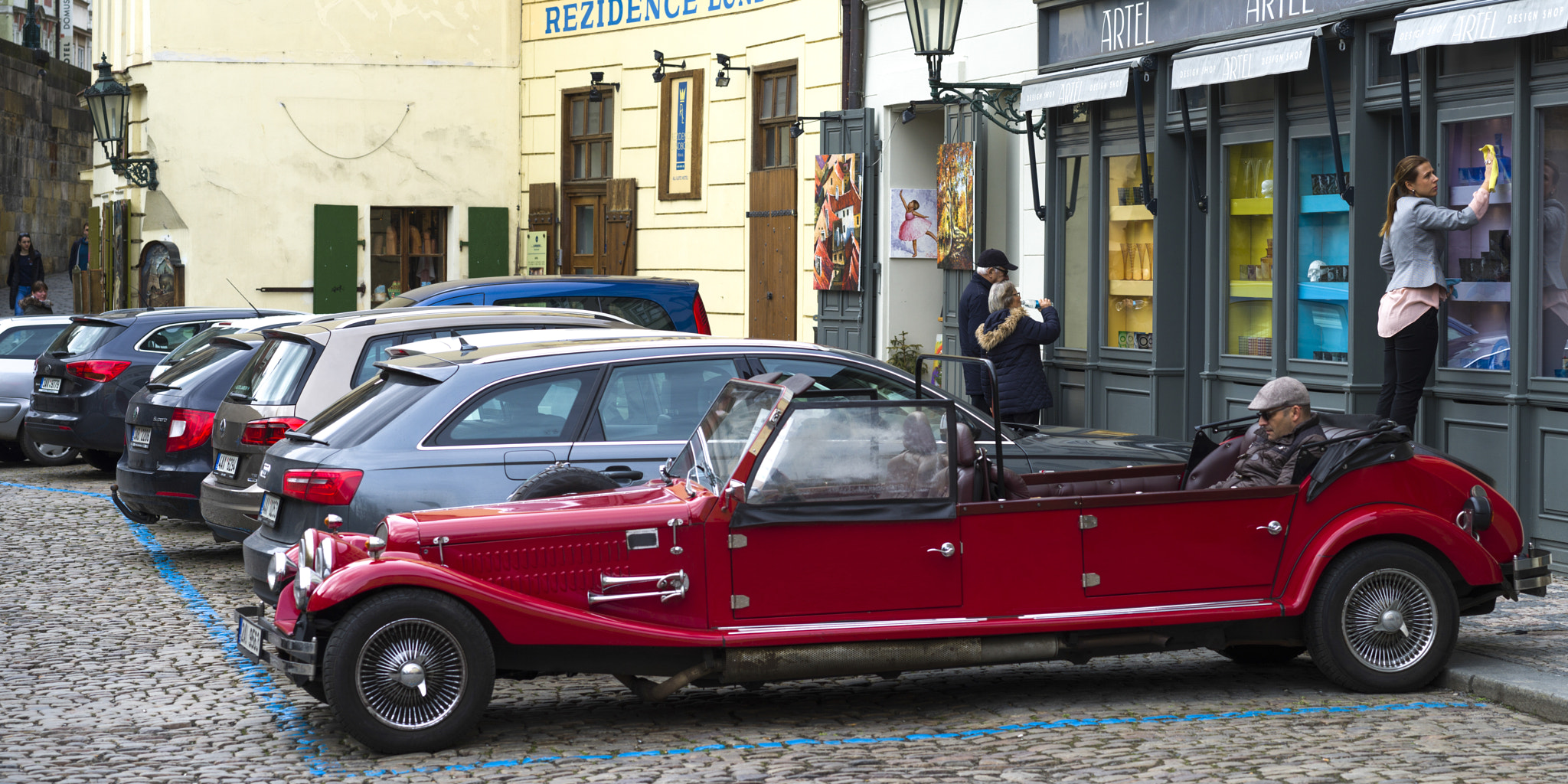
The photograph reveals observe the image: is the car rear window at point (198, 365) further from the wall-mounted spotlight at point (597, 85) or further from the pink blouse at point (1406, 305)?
the wall-mounted spotlight at point (597, 85)

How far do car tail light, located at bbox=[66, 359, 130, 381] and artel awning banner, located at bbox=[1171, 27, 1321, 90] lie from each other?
954cm

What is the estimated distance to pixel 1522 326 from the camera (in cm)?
1009

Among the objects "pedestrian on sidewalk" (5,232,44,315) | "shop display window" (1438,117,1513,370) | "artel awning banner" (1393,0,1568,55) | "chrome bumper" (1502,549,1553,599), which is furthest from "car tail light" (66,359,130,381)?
"pedestrian on sidewalk" (5,232,44,315)

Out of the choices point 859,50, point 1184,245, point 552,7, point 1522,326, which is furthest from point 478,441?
point 552,7

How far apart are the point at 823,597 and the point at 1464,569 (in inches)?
107

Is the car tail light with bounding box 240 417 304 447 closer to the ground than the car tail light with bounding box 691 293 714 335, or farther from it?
closer to the ground

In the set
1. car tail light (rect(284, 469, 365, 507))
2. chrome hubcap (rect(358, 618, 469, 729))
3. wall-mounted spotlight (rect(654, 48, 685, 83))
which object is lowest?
chrome hubcap (rect(358, 618, 469, 729))

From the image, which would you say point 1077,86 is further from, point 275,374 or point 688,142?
point 688,142

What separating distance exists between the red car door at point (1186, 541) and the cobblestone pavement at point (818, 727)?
0.52m

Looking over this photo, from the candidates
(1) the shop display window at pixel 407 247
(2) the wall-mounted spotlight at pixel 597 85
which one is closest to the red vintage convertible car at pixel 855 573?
(2) the wall-mounted spotlight at pixel 597 85

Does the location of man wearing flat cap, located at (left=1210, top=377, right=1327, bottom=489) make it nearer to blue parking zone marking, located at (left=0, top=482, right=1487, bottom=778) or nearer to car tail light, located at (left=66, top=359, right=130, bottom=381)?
blue parking zone marking, located at (left=0, top=482, right=1487, bottom=778)

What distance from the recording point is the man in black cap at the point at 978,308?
13031 millimetres

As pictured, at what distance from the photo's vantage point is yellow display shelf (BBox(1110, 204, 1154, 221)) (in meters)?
13.9

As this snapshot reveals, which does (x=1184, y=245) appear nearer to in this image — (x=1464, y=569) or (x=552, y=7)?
(x=1464, y=569)
